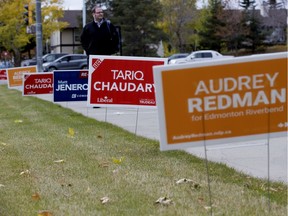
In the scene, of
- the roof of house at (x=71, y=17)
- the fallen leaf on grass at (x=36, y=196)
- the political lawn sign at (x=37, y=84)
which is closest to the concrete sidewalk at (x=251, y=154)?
the fallen leaf on grass at (x=36, y=196)

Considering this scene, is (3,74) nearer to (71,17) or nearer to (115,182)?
(115,182)

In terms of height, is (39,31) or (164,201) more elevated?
(39,31)

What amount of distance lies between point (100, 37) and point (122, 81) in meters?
3.28

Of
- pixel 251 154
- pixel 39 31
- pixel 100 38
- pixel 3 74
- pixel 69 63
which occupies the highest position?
pixel 39 31

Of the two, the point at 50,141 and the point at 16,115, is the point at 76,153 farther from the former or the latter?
the point at 16,115

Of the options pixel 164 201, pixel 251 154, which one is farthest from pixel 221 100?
pixel 251 154

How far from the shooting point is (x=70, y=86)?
45.8 feet

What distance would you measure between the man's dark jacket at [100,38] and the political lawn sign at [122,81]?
2840 mm

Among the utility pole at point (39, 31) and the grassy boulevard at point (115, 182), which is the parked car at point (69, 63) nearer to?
the utility pole at point (39, 31)

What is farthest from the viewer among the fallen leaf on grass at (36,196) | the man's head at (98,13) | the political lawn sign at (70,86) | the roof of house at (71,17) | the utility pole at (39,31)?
the roof of house at (71,17)

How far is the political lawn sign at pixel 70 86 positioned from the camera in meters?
13.8

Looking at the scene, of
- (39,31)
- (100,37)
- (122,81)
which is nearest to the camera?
(122,81)

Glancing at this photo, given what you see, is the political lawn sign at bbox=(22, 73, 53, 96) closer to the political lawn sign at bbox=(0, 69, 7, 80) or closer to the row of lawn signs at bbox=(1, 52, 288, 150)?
the row of lawn signs at bbox=(1, 52, 288, 150)

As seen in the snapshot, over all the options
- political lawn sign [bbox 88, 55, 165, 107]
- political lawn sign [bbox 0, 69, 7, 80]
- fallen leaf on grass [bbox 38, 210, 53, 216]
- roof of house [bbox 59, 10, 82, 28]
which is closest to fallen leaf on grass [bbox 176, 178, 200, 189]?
fallen leaf on grass [bbox 38, 210, 53, 216]
